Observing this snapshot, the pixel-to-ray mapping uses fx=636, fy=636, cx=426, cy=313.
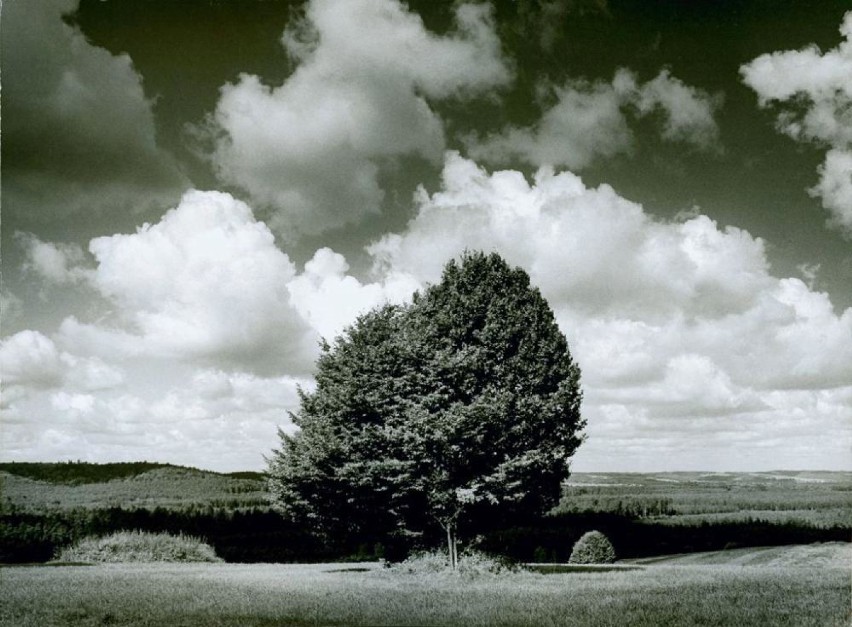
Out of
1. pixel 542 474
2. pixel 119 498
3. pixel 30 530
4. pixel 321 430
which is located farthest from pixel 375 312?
pixel 119 498

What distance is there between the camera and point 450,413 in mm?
23734

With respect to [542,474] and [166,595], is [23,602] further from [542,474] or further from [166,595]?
[542,474]

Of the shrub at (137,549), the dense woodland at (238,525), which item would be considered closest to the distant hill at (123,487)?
the dense woodland at (238,525)

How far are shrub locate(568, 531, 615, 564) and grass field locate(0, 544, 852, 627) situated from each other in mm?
12208

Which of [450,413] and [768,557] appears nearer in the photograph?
[450,413]

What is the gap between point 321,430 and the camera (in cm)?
3269

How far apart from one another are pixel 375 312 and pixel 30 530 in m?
30.6

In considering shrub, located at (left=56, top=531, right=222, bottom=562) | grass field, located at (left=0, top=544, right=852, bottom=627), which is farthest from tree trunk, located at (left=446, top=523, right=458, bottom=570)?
shrub, located at (left=56, top=531, right=222, bottom=562)

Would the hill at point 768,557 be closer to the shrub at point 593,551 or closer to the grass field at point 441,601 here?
the shrub at point 593,551

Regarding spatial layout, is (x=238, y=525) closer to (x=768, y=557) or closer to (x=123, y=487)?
(x=123, y=487)

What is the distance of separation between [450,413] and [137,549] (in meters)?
32.1

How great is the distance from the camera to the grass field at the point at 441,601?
547 inches

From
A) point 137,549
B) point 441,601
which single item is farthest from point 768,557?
point 137,549

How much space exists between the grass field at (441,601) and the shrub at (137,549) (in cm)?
2100
